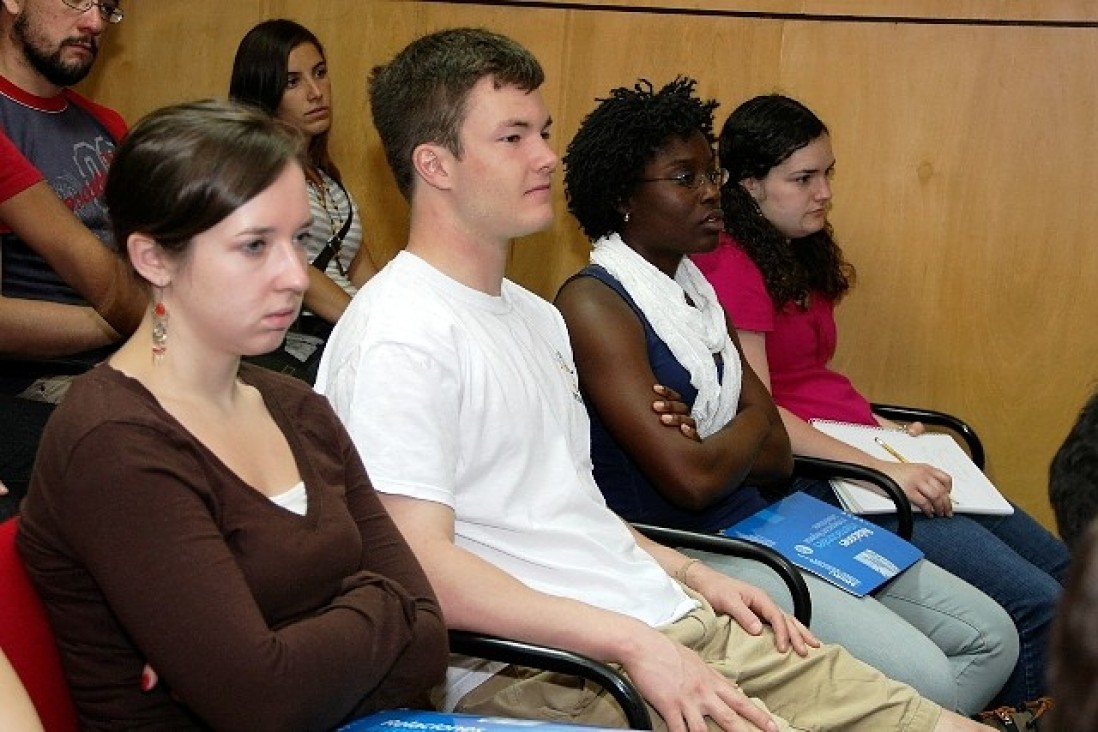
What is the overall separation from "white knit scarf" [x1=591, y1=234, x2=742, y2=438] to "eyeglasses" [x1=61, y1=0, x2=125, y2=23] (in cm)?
117

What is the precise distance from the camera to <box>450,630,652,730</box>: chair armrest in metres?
1.74

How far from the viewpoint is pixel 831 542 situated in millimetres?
2473

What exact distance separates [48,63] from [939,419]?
211 cm

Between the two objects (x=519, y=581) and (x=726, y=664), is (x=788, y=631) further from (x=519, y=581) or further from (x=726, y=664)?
(x=519, y=581)

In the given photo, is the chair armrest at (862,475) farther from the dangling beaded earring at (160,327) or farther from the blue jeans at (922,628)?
the dangling beaded earring at (160,327)

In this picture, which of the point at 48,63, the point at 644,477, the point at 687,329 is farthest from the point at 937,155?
the point at 48,63

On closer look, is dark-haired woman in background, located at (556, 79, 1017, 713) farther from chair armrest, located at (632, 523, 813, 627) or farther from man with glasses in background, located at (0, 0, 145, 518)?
man with glasses in background, located at (0, 0, 145, 518)

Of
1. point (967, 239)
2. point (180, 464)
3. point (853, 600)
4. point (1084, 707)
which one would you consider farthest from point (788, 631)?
point (967, 239)

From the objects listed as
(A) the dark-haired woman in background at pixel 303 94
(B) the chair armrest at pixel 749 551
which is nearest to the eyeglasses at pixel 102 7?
(A) the dark-haired woman in background at pixel 303 94

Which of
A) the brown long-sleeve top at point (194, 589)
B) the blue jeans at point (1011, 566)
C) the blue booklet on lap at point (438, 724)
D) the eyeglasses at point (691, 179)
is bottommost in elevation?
the blue jeans at point (1011, 566)

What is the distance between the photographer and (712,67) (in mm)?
3674

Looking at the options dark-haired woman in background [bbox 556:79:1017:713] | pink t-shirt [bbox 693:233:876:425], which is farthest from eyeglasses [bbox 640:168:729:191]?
pink t-shirt [bbox 693:233:876:425]

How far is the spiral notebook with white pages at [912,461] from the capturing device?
9.16ft

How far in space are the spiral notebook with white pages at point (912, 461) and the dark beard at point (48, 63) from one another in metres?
1.71
